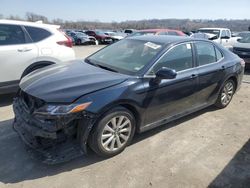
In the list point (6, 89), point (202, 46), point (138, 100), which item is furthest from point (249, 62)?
point (6, 89)

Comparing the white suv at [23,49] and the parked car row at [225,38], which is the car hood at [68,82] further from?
the parked car row at [225,38]

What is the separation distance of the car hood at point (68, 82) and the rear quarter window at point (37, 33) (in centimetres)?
178

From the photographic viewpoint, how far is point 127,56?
13.5 ft

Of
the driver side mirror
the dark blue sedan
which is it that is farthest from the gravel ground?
the driver side mirror

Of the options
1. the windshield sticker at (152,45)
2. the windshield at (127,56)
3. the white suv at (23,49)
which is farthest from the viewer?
the white suv at (23,49)

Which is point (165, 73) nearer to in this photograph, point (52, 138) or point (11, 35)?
point (52, 138)

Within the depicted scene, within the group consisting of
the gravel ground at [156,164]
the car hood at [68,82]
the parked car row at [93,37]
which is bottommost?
the parked car row at [93,37]

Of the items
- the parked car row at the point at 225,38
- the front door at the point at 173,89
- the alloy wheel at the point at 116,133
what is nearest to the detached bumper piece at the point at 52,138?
the alloy wheel at the point at 116,133

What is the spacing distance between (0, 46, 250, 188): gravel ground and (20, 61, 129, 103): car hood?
0.91 meters

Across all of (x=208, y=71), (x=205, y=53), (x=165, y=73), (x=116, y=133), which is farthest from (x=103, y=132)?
(x=205, y=53)

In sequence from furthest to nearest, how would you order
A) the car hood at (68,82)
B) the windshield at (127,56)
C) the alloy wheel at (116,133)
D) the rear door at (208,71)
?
the rear door at (208,71), the windshield at (127,56), the alloy wheel at (116,133), the car hood at (68,82)

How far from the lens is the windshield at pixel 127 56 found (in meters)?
3.80

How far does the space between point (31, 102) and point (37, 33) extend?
2.77 m

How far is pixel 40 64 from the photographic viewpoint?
18.0 ft
